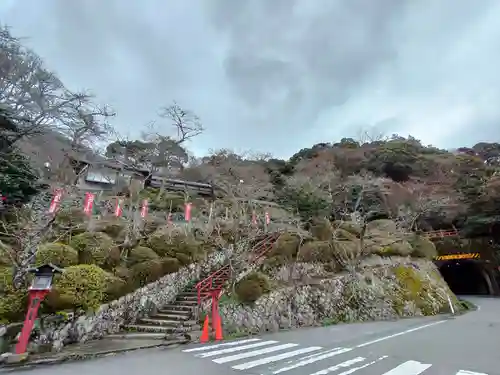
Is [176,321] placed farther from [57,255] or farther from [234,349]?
[57,255]

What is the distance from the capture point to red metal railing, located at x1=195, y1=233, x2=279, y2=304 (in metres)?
11.2

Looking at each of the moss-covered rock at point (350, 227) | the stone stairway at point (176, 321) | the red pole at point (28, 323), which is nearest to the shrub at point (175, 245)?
the stone stairway at point (176, 321)

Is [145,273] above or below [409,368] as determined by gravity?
above

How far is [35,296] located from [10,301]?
3.81 ft

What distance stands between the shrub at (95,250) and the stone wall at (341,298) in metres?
4.10

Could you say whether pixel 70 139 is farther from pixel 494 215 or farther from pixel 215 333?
pixel 494 215

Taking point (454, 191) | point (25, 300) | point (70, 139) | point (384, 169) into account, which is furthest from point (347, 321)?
point (384, 169)

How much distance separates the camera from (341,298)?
14547mm

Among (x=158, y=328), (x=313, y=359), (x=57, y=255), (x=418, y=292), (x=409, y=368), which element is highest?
(x=57, y=255)

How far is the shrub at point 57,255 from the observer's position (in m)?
8.93

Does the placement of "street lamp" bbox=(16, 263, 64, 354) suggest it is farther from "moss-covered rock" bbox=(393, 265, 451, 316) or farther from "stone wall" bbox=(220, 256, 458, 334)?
"moss-covered rock" bbox=(393, 265, 451, 316)

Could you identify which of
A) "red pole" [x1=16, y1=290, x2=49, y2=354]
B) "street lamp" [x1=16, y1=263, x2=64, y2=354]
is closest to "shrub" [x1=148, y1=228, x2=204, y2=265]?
"street lamp" [x1=16, y1=263, x2=64, y2=354]

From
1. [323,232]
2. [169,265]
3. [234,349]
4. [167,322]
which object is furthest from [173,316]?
[323,232]

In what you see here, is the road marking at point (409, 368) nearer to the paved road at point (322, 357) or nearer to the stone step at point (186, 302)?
the paved road at point (322, 357)
